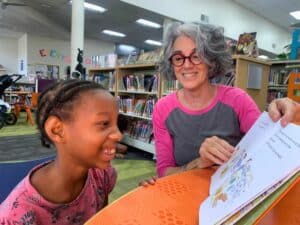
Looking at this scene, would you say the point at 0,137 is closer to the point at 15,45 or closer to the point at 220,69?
the point at 220,69

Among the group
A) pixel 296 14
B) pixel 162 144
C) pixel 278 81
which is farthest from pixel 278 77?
pixel 296 14

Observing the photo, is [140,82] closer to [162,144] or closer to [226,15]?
[162,144]

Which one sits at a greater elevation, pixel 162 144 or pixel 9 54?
pixel 9 54

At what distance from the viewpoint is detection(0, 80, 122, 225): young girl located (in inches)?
23.8

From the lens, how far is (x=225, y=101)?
3.56ft

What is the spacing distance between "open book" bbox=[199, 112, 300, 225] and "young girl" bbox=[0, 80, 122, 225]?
271mm

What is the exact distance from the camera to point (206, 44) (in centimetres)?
105

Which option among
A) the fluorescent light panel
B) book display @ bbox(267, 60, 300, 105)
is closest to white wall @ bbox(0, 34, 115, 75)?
the fluorescent light panel

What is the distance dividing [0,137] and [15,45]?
678 centimetres

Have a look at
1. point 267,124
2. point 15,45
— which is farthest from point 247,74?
point 15,45

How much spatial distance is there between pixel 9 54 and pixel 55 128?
430 inches

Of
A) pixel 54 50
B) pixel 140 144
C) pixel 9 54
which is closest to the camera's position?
pixel 140 144

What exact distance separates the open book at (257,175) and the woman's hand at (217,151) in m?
0.15

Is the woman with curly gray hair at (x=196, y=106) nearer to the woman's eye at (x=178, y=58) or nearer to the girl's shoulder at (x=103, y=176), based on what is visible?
the woman's eye at (x=178, y=58)
